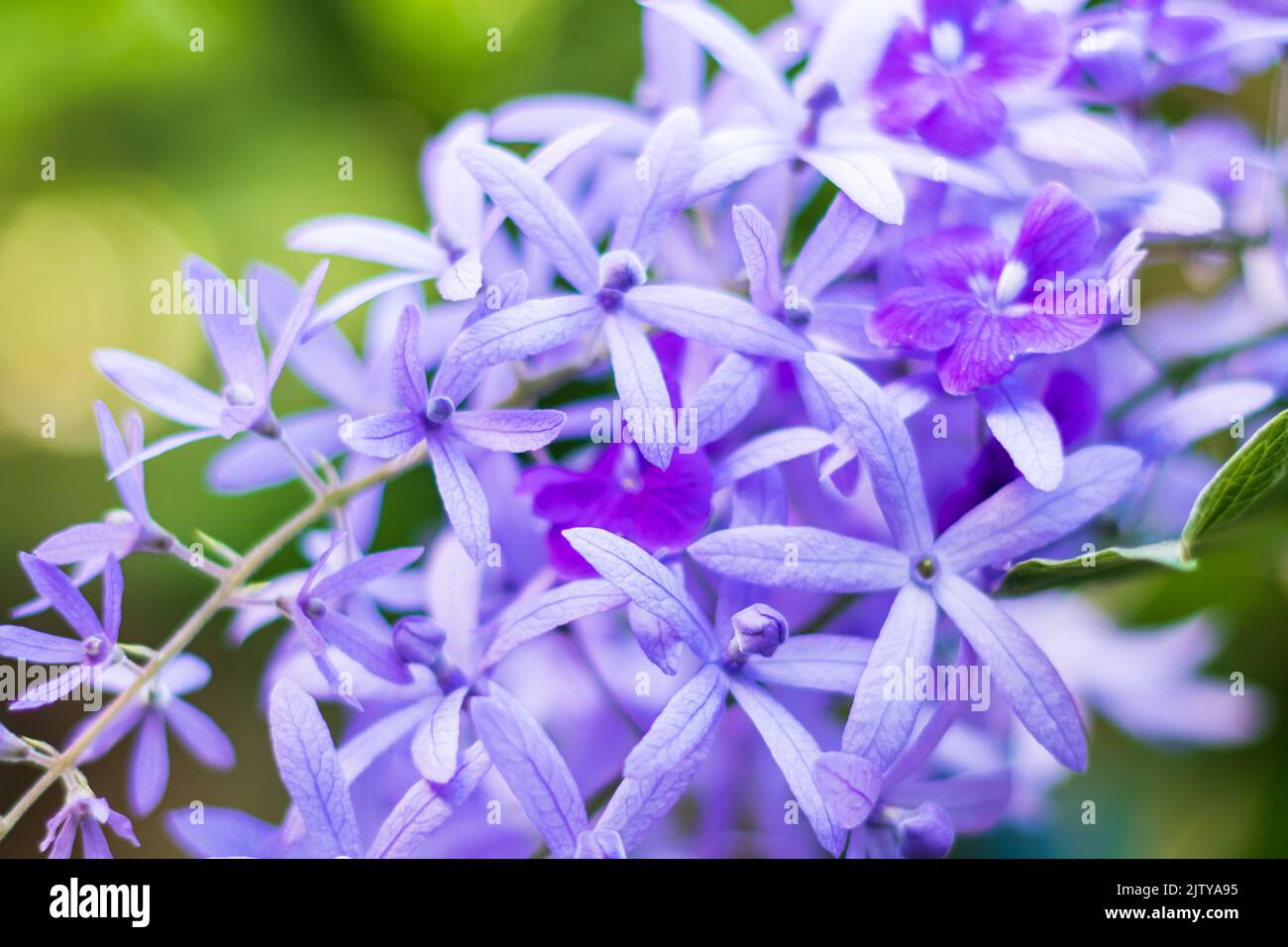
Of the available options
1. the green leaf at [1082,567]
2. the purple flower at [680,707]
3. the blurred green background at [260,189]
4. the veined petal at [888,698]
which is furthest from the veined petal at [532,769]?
the blurred green background at [260,189]

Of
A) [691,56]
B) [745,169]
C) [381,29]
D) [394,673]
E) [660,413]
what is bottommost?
[394,673]

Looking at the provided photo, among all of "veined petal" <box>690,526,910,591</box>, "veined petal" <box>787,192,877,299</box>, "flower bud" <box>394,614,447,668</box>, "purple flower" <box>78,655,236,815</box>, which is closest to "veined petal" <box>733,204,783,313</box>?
"veined petal" <box>787,192,877,299</box>

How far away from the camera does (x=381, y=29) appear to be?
1022mm

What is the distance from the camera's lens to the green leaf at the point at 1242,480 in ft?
1.59

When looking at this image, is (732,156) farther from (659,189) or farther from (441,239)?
(441,239)

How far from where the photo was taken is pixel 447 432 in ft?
1.63

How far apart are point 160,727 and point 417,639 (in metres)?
0.15

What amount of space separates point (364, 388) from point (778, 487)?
10.7 inches

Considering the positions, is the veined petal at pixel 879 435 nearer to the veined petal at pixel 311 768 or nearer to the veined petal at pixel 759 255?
the veined petal at pixel 759 255

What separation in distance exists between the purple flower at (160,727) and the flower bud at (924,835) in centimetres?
33

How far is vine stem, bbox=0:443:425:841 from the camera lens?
1.57 ft
